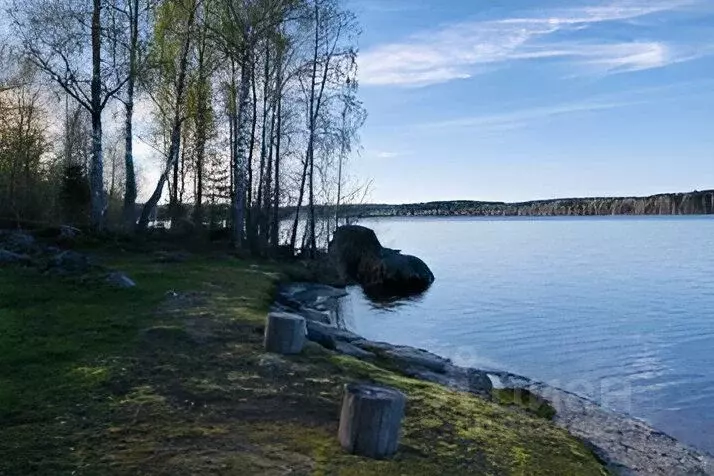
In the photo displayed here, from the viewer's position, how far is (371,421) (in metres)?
5.72

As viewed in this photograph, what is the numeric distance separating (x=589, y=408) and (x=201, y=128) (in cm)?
2313

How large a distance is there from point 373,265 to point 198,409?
24748 mm

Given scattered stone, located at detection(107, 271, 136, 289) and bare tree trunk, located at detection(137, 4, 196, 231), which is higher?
bare tree trunk, located at detection(137, 4, 196, 231)

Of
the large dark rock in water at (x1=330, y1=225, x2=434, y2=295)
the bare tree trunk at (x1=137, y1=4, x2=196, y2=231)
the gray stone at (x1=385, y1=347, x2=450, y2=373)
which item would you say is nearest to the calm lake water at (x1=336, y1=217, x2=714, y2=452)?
the large dark rock in water at (x1=330, y1=225, x2=434, y2=295)

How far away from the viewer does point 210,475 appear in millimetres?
5098

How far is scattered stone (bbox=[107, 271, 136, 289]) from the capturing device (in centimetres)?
1326

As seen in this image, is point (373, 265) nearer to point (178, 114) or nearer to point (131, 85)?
point (178, 114)

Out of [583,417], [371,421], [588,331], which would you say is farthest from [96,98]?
[371,421]

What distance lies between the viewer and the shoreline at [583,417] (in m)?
8.18

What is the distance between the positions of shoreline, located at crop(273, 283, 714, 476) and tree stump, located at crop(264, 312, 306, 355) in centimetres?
151

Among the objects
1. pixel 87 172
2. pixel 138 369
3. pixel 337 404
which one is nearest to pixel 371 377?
pixel 337 404

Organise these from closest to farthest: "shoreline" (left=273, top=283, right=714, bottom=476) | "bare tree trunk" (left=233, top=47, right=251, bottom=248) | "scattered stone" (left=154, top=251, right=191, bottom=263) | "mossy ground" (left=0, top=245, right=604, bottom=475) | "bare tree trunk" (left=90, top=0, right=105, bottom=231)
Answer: "mossy ground" (left=0, top=245, right=604, bottom=475)
"shoreline" (left=273, top=283, right=714, bottom=476)
"scattered stone" (left=154, top=251, right=191, bottom=263)
"bare tree trunk" (left=90, top=0, right=105, bottom=231)
"bare tree trunk" (left=233, top=47, right=251, bottom=248)

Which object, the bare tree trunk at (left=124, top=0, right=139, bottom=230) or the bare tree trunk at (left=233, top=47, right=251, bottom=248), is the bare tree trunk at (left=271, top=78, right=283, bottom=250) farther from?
the bare tree trunk at (left=124, top=0, right=139, bottom=230)

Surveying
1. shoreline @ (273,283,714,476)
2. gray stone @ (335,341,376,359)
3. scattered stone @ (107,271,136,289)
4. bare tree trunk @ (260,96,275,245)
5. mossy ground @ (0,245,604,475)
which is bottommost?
shoreline @ (273,283,714,476)
